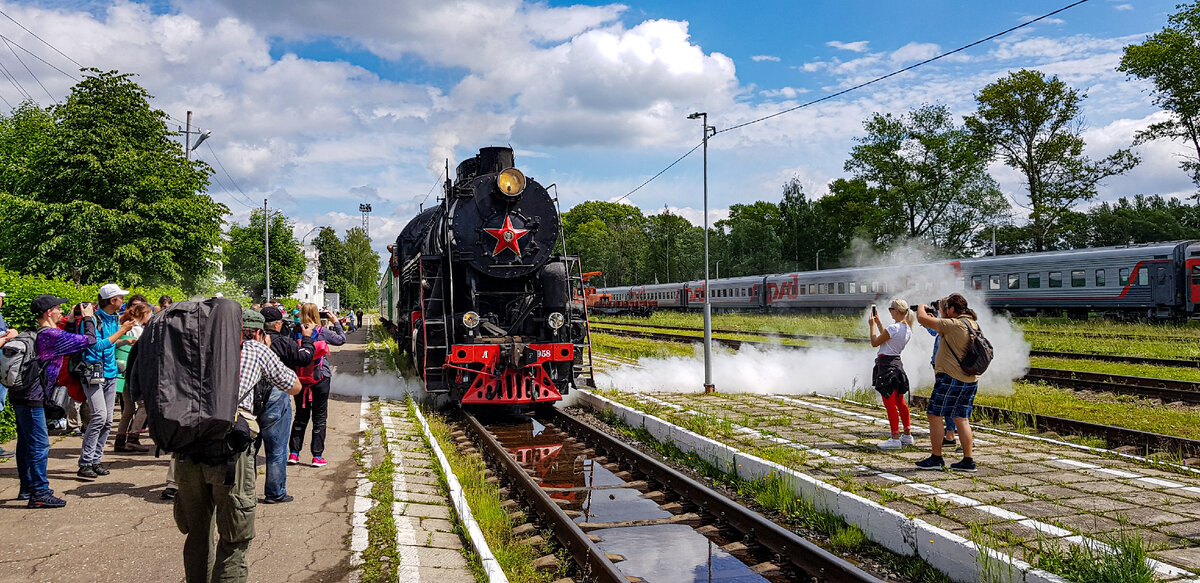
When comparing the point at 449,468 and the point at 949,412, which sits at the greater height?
the point at 949,412

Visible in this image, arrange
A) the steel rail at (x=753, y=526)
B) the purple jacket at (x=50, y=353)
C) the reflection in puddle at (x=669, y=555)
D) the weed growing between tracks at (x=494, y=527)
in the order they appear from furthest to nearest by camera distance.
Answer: the purple jacket at (x=50, y=353) → the reflection in puddle at (x=669, y=555) → the weed growing between tracks at (x=494, y=527) → the steel rail at (x=753, y=526)

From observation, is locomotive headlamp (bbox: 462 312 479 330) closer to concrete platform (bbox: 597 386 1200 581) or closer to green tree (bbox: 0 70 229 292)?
concrete platform (bbox: 597 386 1200 581)

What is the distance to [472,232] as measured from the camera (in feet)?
37.3

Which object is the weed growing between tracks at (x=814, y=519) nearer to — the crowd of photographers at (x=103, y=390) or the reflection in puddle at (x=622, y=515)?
the reflection in puddle at (x=622, y=515)

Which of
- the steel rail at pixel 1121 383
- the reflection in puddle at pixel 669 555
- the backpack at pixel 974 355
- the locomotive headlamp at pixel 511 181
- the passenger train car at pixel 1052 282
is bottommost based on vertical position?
the reflection in puddle at pixel 669 555

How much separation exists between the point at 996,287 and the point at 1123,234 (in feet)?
121

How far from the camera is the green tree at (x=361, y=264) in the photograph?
82688 mm

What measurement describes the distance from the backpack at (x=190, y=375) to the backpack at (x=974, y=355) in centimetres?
572

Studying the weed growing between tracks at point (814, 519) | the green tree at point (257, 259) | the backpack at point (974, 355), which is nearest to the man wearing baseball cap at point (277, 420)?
the weed growing between tracks at point (814, 519)

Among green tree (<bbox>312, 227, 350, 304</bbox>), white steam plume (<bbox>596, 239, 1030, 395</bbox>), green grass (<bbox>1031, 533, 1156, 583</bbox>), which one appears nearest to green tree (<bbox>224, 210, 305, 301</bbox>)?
green tree (<bbox>312, 227, 350, 304</bbox>)

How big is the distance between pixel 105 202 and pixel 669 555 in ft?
68.5

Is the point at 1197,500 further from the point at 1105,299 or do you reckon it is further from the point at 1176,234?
the point at 1176,234

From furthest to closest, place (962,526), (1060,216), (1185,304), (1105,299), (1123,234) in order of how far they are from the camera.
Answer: (1123,234) → (1060,216) → (1105,299) → (1185,304) → (962,526)

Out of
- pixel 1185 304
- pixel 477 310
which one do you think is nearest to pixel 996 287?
pixel 1185 304
